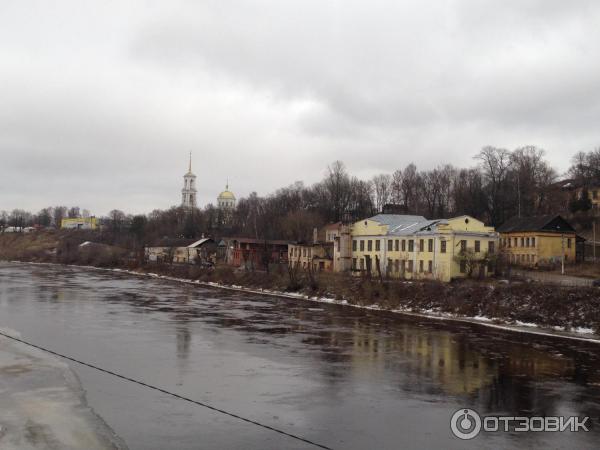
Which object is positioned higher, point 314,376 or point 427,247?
point 427,247

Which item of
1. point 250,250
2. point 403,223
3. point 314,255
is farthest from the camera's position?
point 250,250

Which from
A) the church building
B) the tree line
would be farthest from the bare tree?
the church building

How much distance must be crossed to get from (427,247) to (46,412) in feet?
157

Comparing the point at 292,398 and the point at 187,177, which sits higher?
the point at 187,177

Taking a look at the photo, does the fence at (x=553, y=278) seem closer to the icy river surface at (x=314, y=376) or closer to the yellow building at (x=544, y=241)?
→ the yellow building at (x=544, y=241)

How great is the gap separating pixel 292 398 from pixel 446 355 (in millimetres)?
11532

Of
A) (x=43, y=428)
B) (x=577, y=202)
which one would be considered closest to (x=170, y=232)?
(x=577, y=202)

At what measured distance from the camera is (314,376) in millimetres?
20984

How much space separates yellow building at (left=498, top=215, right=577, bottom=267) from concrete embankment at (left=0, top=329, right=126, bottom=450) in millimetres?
54585

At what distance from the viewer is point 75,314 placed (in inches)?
1563

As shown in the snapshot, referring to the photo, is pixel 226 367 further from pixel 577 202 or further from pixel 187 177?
pixel 187 177

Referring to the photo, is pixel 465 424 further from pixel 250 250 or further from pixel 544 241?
pixel 250 250

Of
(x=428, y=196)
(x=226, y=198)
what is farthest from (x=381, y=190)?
(x=226, y=198)

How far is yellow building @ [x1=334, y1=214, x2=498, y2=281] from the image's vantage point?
55438 mm
